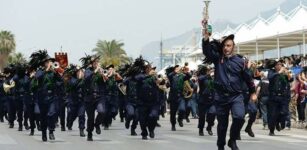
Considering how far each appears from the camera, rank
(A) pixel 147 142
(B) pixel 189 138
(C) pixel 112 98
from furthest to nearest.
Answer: (C) pixel 112 98 → (B) pixel 189 138 → (A) pixel 147 142

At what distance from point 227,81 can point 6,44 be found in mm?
102216

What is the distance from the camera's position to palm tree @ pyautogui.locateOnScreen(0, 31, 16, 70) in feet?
368

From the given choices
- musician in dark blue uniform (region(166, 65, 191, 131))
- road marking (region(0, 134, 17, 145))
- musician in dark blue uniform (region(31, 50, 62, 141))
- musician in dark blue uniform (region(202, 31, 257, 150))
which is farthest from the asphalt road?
musician in dark blue uniform (region(202, 31, 257, 150))

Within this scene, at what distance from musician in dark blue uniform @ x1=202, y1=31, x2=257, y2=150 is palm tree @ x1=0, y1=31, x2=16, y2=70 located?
330ft

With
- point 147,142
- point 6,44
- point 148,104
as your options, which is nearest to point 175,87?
point 148,104

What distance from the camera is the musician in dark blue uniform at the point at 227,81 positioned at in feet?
41.4

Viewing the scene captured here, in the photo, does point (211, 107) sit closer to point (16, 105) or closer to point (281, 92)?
point (281, 92)

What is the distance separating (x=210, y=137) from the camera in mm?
19859

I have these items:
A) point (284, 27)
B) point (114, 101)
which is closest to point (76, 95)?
point (114, 101)

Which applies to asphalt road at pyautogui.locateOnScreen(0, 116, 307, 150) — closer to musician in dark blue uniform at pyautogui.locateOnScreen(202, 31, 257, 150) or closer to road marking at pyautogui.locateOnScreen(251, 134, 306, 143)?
road marking at pyautogui.locateOnScreen(251, 134, 306, 143)

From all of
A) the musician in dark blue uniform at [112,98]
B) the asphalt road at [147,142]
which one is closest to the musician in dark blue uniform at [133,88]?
the asphalt road at [147,142]

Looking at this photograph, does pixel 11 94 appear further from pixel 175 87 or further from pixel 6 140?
pixel 6 140

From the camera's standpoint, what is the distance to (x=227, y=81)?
12.8 meters

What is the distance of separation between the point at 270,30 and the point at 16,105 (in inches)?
762
